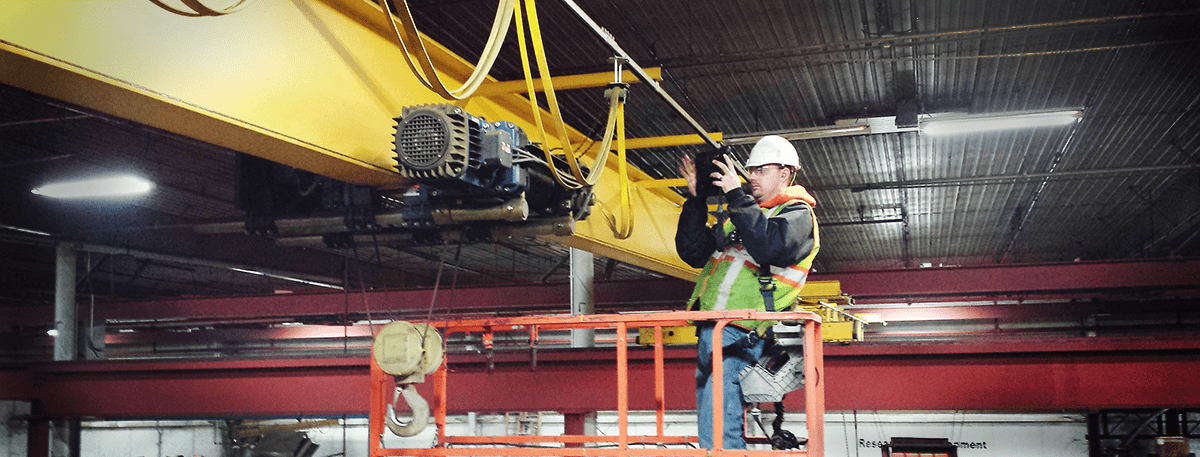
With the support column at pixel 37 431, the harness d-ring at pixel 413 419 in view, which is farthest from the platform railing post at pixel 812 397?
the support column at pixel 37 431

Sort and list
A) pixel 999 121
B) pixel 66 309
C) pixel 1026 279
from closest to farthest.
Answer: pixel 999 121 < pixel 1026 279 < pixel 66 309

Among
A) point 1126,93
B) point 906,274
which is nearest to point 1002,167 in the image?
point 906,274

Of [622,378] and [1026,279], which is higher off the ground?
[1026,279]

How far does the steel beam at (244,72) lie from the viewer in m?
3.04

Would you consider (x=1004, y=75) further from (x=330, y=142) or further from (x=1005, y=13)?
(x=330, y=142)

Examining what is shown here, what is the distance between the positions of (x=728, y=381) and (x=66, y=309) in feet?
42.9

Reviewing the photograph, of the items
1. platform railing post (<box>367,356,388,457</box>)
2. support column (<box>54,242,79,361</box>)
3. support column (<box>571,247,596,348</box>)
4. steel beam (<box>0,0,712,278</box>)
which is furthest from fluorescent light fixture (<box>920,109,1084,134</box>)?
support column (<box>54,242,79,361</box>)

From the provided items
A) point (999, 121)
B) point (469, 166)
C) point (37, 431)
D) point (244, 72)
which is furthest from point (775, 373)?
point (37, 431)

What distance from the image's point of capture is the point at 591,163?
7.71m

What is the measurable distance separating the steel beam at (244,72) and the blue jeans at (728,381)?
5.94 ft

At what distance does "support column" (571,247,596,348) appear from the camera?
11859 millimetres

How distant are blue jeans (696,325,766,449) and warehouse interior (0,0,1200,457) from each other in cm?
51

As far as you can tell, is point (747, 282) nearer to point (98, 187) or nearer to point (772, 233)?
point (772, 233)

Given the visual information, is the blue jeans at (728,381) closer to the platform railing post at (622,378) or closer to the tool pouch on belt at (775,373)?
the tool pouch on belt at (775,373)
